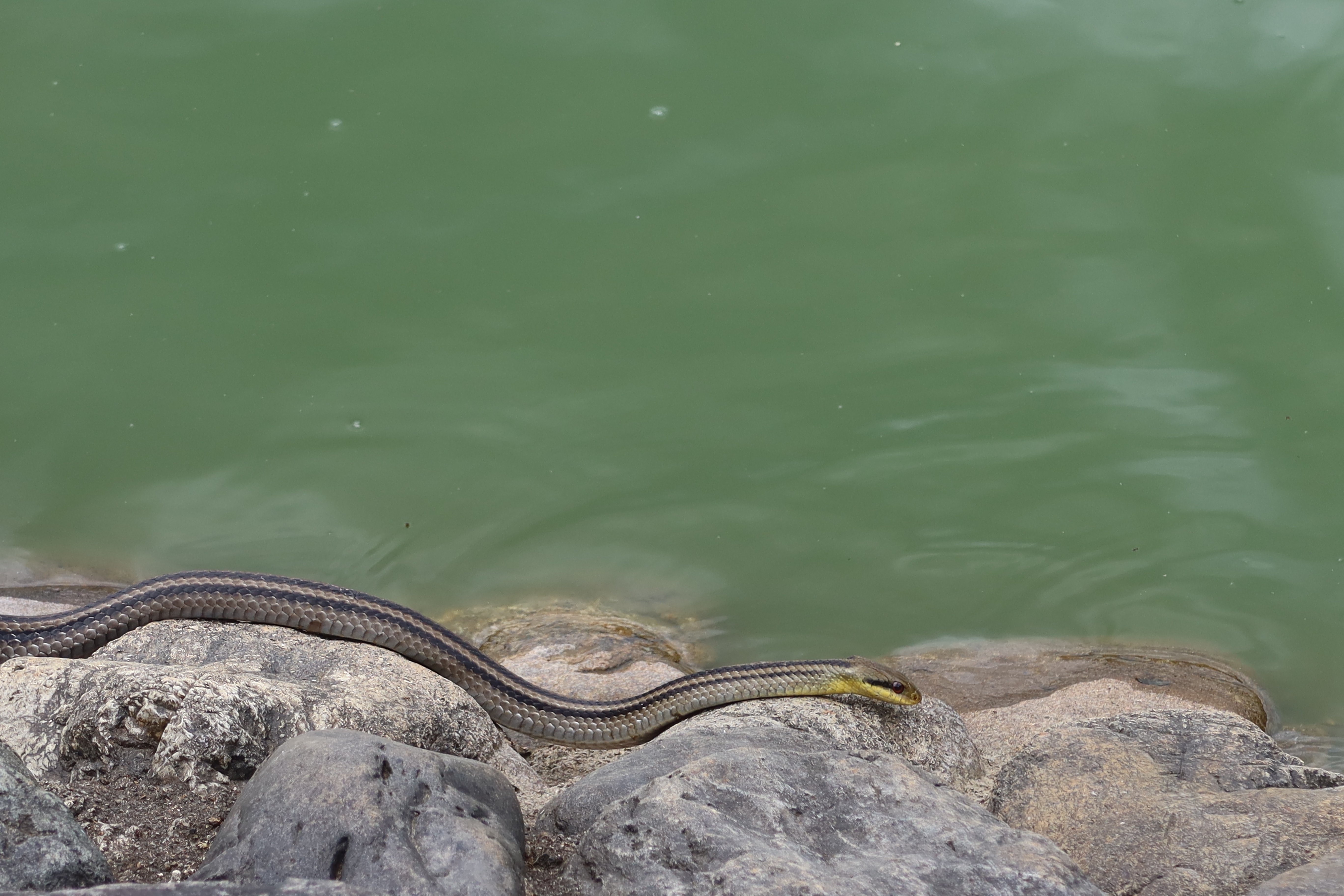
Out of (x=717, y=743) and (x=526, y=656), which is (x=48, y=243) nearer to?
(x=526, y=656)

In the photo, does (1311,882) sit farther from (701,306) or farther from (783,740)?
(701,306)

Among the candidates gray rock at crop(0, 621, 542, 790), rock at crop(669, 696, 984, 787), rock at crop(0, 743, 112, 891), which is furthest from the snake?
rock at crop(0, 743, 112, 891)

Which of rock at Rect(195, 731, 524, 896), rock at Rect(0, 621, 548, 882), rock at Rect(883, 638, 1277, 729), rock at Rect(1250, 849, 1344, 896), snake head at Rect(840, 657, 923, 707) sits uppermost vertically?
rock at Rect(1250, 849, 1344, 896)

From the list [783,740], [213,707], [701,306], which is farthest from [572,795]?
[701,306]

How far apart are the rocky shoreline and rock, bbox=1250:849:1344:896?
0.01 meters

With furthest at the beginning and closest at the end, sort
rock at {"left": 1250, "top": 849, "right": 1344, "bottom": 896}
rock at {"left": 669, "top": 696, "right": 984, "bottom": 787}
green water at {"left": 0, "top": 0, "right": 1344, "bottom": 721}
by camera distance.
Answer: green water at {"left": 0, "top": 0, "right": 1344, "bottom": 721}, rock at {"left": 669, "top": 696, "right": 984, "bottom": 787}, rock at {"left": 1250, "top": 849, "right": 1344, "bottom": 896}

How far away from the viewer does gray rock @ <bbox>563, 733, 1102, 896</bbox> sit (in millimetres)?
2947

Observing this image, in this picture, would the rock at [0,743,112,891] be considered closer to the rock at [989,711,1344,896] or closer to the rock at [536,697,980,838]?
the rock at [536,697,980,838]

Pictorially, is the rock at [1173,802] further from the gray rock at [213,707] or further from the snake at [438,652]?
the gray rock at [213,707]

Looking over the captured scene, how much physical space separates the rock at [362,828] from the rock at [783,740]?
367mm

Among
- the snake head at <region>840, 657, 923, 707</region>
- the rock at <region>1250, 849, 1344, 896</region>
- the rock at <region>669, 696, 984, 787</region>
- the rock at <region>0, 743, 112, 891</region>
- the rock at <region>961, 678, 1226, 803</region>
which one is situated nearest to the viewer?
the rock at <region>0, 743, 112, 891</region>

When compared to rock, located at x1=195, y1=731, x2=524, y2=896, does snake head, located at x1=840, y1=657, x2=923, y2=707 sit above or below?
below

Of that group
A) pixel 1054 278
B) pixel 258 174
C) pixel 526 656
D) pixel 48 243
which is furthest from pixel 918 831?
pixel 48 243

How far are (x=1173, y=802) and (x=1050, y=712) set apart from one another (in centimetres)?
205
